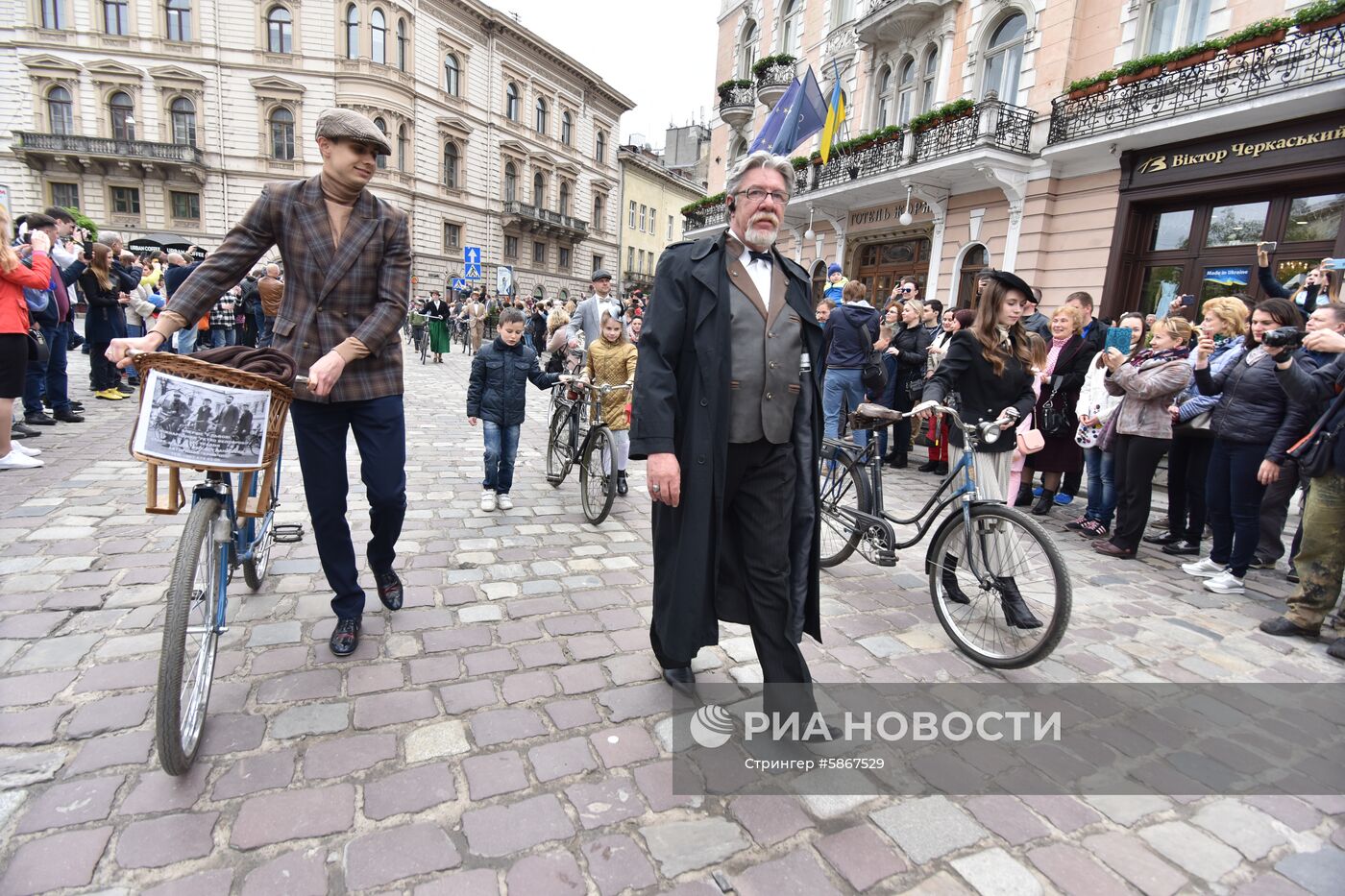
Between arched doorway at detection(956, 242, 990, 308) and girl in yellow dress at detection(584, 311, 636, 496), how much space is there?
39.7 ft

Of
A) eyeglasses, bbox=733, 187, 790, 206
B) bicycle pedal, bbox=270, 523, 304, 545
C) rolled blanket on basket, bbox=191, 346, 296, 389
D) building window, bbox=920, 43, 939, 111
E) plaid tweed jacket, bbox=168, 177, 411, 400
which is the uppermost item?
building window, bbox=920, 43, 939, 111

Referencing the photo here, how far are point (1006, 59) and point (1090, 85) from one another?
10.4ft

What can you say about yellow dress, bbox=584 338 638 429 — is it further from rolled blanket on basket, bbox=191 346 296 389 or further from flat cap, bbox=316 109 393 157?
rolled blanket on basket, bbox=191 346 296 389

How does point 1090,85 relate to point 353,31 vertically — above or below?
below

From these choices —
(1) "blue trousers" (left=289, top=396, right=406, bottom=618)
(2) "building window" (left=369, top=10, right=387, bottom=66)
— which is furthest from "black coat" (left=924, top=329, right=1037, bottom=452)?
(2) "building window" (left=369, top=10, right=387, bottom=66)

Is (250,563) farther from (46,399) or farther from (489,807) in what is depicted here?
(46,399)

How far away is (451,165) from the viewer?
4138cm

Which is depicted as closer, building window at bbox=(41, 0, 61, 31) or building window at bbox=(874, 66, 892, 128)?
building window at bbox=(874, 66, 892, 128)

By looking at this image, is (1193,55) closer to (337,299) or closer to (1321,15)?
(1321,15)

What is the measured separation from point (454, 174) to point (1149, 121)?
39.2m

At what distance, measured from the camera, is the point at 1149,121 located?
37.3 feet

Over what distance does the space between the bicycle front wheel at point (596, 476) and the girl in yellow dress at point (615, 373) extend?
0.22 m

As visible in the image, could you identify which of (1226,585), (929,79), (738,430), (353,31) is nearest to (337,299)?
(738,430)

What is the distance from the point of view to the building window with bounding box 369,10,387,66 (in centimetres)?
3625
